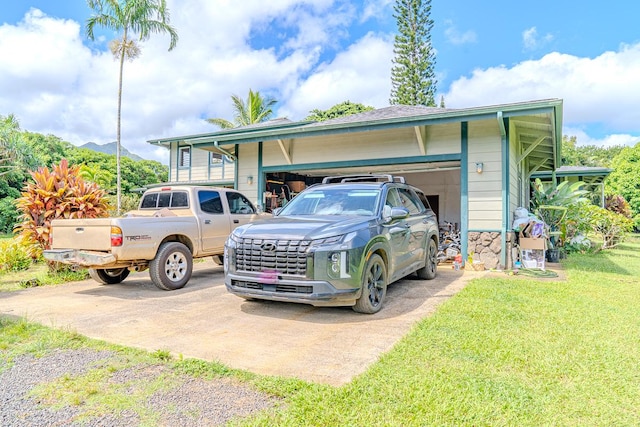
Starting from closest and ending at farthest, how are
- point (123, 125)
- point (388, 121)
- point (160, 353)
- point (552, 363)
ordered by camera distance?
point (552, 363) → point (160, 353) → point (388, 121) → point (123, 125)

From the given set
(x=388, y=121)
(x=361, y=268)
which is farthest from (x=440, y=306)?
(x=388, y=121)

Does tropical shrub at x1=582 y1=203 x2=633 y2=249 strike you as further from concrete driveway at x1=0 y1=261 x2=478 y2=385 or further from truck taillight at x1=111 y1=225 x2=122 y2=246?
truck taillight at x1=111 y1=225 x2=122 y2=246

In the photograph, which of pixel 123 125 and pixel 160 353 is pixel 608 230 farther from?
pixel 123 125

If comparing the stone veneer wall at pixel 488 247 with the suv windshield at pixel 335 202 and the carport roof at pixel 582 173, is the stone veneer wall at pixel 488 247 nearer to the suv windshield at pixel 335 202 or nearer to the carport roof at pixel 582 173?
the suv windshield at pixel 335 202

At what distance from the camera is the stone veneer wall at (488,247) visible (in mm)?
8109

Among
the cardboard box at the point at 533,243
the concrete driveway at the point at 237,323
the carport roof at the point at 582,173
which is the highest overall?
the carport roof at the point at 582,173

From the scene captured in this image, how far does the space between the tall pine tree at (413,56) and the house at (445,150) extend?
55.3 ft

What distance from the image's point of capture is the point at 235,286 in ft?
15.0

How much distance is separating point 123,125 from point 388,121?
14.9 meters

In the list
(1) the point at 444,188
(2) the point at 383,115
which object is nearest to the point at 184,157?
(1) the point at 444,188

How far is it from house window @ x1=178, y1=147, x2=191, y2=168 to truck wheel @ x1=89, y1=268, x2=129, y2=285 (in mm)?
16887

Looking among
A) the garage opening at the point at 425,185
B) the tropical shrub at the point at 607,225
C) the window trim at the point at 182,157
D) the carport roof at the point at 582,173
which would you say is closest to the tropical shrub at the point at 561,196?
the tropical shrub at the point at 607,225

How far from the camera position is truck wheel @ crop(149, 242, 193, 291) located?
5902 mm

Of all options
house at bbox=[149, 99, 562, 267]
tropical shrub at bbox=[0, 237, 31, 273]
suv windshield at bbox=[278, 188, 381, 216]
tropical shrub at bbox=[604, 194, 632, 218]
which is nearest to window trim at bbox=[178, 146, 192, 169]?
house at bbox=[149, 99, 562, 267]
